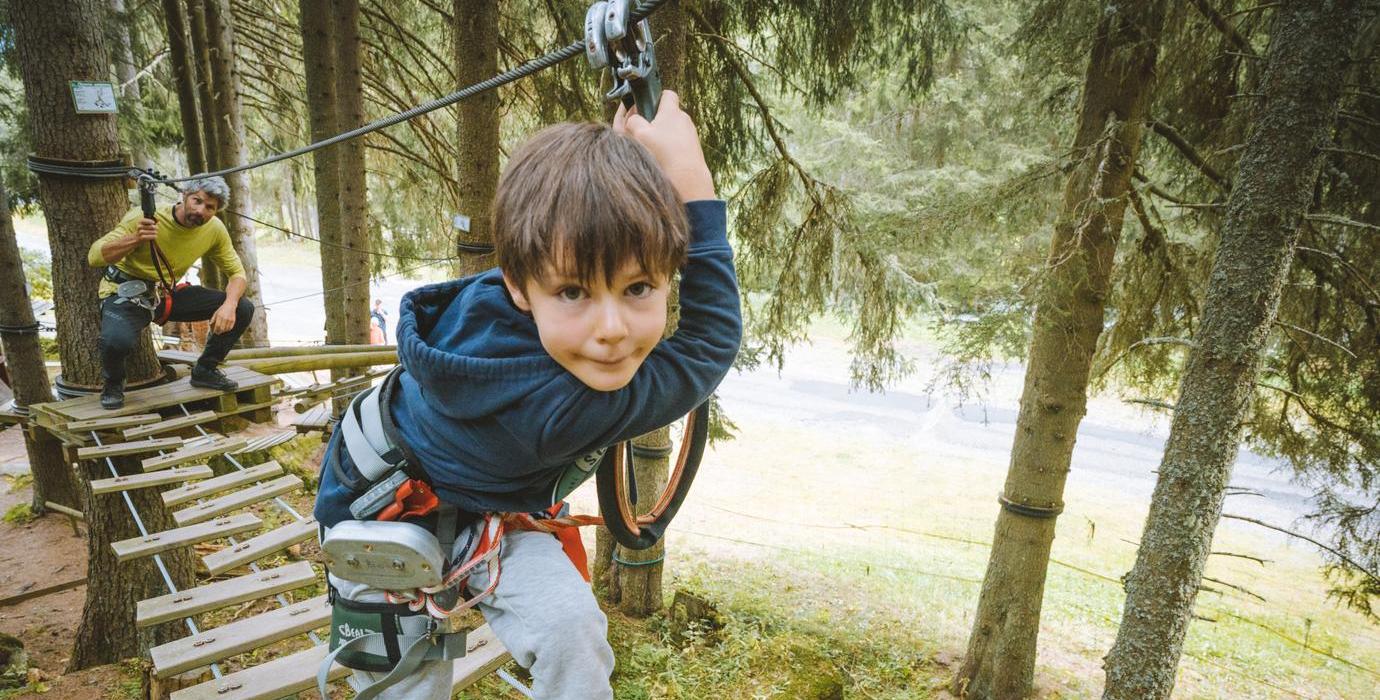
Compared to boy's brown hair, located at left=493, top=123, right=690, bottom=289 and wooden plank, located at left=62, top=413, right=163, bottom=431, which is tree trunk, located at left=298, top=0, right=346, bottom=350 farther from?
Result: boy's brown hair, located at left=493, top=123, right=690, bottom=289

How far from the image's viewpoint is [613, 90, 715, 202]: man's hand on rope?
123 cm

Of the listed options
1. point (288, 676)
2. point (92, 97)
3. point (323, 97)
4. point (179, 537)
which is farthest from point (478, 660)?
point (323, 97)

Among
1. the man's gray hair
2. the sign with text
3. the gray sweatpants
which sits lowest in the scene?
the gray sweatpants

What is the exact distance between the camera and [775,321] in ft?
18.4

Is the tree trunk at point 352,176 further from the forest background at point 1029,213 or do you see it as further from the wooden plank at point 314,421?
the wooden plank at point 314,421

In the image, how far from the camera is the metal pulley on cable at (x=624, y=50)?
1157 mm

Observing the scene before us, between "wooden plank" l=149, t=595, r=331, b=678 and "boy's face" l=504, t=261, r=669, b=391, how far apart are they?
1587 mm

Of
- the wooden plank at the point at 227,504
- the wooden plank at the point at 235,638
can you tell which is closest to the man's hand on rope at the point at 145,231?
the wooden plank at the point at 227,504

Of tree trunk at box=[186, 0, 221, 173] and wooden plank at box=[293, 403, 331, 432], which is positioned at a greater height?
tree trunk at box=[186, 0, 221, 173]

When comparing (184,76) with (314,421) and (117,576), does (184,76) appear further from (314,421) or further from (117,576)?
(117,576)

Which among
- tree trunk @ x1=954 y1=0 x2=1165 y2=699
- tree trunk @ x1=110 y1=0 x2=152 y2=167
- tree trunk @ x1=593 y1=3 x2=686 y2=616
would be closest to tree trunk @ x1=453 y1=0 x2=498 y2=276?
tree trunk @ x1=593 y1=3 x2=686 y2=616

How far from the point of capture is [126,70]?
8000 mm

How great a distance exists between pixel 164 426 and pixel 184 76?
4804 millimetres

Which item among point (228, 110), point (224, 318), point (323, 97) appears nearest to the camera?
point (224, 318)
